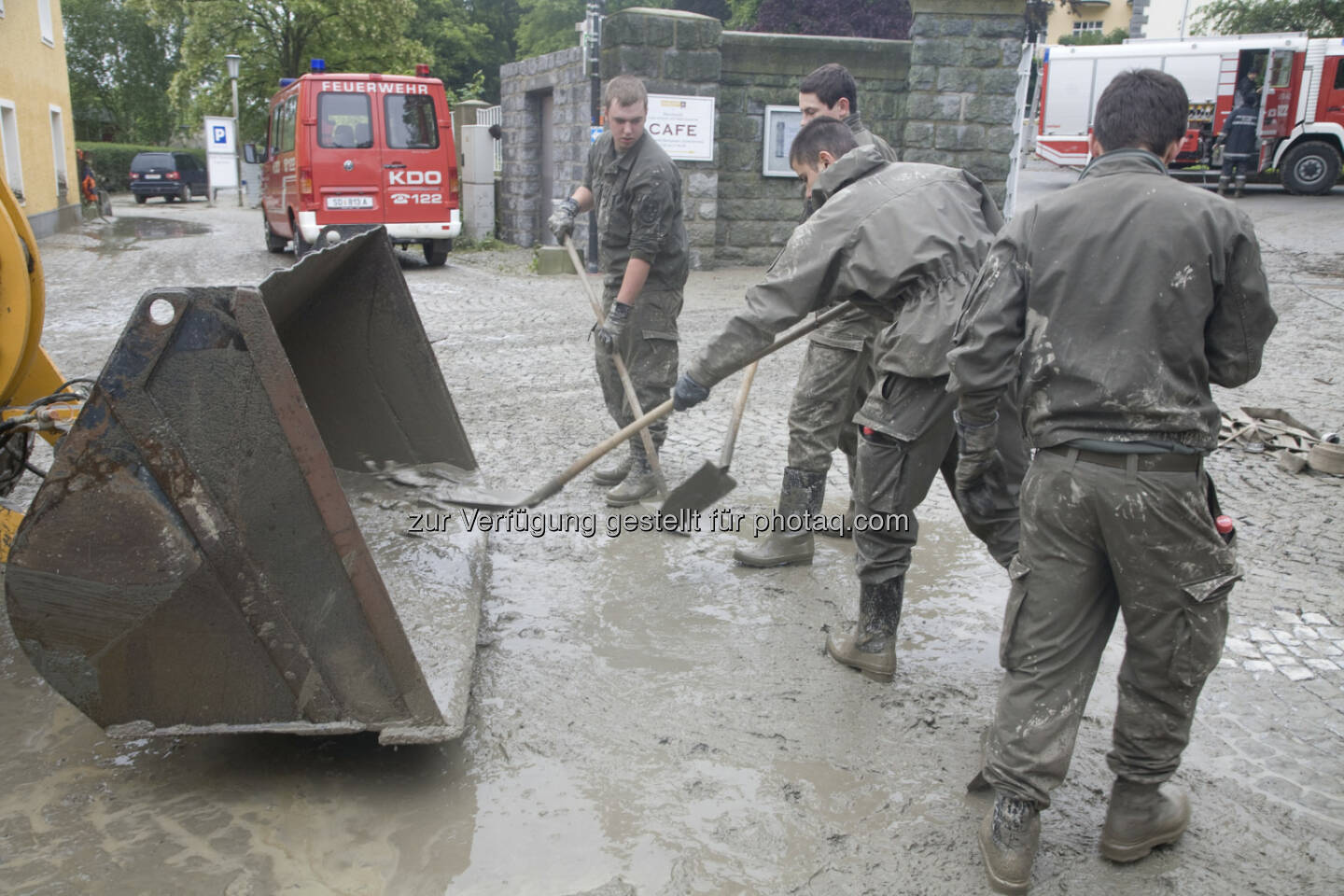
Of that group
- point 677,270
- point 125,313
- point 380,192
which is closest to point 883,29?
point 380,192

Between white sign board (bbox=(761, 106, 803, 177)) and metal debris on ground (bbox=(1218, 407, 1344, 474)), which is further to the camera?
white sign board (bbox=(761, 106, 803, 177))

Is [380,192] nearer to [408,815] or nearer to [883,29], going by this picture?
[408,815]

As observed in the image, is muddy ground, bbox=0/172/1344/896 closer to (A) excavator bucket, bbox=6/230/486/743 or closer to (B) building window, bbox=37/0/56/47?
(A) excavator bucket, bbox=6/230/486/743

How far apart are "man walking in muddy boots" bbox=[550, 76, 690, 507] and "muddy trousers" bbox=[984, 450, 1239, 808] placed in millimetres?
2518

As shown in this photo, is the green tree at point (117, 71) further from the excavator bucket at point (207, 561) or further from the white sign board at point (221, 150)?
the excavator bucket at point (207, 561)

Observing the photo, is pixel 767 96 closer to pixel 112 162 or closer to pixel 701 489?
pixel 701 489

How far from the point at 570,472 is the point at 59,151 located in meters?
21.1

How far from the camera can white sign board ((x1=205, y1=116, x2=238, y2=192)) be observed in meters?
24.6

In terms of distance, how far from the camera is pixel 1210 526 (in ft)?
7.06

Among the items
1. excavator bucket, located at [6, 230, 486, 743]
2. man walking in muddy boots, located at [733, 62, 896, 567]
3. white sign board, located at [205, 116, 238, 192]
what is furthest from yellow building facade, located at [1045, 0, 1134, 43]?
excavator bucket, located at [6, 230, 486, 743]

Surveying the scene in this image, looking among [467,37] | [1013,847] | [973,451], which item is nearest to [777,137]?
[973,451]

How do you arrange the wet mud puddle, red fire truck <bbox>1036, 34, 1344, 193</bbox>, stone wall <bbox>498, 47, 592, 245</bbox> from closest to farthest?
1. stone wall <bbox>498, 47, 592, 245</bbox>
2. the wet mud puddle
3. red fire truck <bbox>1036, 34, 1344, 193</bbox>

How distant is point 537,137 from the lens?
45.2 ft

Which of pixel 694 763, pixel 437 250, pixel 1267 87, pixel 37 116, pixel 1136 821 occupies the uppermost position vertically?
pixel 1267 87
